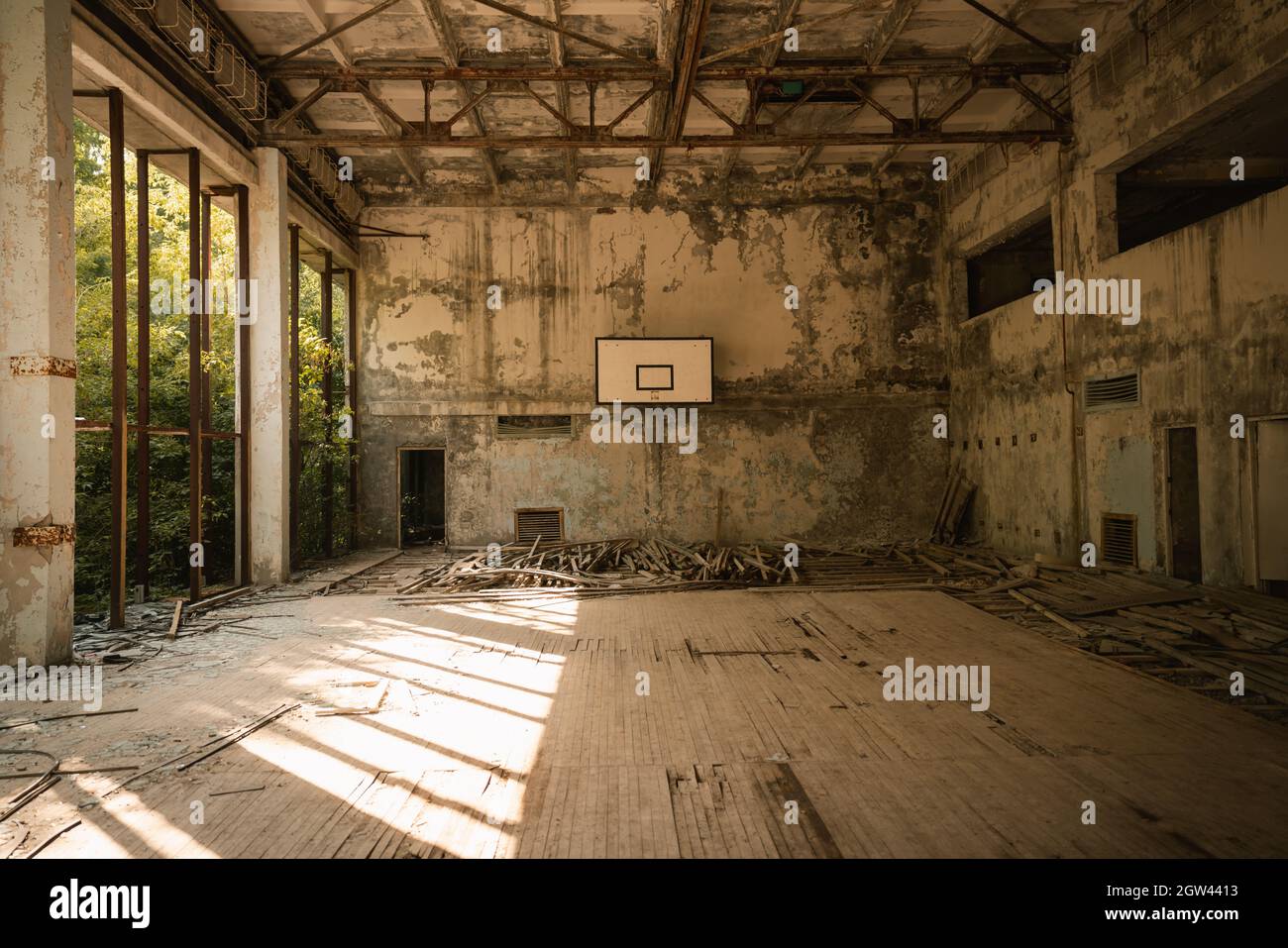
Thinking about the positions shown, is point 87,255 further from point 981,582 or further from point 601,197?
point 981,582

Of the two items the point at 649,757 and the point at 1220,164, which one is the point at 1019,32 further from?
the point at 649,757

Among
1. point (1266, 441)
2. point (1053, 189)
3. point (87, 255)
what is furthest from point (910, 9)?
point (87, 255)

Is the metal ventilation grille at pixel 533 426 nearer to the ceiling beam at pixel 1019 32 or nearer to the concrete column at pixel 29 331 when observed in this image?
the concrete column at pixel 29 331

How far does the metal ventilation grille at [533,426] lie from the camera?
15445 millimetres

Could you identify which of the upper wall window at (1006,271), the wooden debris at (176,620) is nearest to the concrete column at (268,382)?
the wooden debris at (176,620)

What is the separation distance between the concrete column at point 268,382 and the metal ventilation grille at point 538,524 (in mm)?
4983

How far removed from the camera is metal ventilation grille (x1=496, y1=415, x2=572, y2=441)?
15445 mm

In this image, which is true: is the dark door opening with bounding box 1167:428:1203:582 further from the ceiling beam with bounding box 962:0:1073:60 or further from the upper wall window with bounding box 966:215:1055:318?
the upper wall window with bounding box 966:215:1055:318

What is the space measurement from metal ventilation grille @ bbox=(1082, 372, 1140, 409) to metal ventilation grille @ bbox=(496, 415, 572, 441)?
8968mm

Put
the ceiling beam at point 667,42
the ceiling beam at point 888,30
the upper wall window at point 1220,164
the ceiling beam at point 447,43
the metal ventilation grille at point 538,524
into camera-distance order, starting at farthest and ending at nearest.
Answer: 1. the metal ventilation grille at point 538,524
2. the ceiling beam at point 888,30
3. the ceiling beam at point 447,43
4. the upper wall window at point 1220,164
5. the ceiling beam at point 667,42

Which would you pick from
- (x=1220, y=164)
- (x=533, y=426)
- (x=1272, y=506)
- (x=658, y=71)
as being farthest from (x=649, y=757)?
(x=1220, y=164)

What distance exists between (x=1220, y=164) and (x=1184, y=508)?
16.4ft

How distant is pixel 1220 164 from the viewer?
1070 cm

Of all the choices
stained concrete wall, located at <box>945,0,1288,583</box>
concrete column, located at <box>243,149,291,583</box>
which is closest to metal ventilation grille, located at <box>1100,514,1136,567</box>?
stained concrete wall, located at <box>945,0,1288,583</box>
